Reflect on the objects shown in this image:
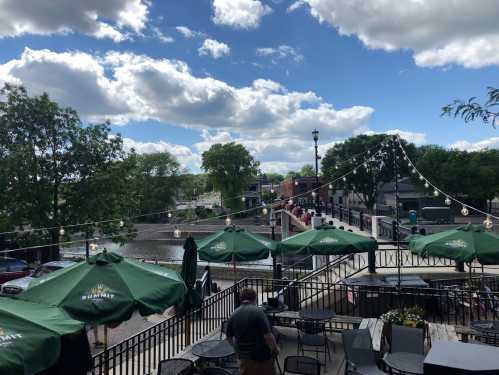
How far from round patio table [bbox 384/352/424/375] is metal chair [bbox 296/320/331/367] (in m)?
1.64

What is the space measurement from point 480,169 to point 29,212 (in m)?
53.2

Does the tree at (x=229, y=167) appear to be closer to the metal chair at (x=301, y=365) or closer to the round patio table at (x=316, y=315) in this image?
the round patio table at (x=316, y=315)

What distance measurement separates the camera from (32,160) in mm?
21297

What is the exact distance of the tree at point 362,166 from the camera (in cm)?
5303

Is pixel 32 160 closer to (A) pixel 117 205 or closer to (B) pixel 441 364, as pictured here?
(A) pixel 117 205

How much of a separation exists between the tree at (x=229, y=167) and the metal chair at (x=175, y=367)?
7544cm

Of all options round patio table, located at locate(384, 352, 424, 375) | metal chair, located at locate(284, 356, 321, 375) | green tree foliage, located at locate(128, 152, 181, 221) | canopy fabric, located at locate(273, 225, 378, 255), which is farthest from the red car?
green tree foliage, located at locate(128, 152, 181, 221)

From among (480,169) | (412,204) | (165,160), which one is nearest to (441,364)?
(480,169)

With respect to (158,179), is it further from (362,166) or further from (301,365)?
(301,365)

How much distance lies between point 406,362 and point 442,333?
2433mm

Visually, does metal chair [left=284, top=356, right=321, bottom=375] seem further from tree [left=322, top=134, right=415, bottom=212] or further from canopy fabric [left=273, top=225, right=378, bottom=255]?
tree [left=322, top=134, right=415, bottom=212]

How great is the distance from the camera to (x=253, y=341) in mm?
5207

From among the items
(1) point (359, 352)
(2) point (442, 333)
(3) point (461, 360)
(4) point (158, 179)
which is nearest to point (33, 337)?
(3) point (461, 360)

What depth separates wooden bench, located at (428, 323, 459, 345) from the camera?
7408 millimetres
